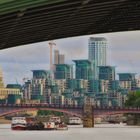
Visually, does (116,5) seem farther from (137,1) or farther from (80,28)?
(80,28)

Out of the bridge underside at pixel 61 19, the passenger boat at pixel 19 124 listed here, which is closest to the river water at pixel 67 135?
the passenger boat at pixel 19 124

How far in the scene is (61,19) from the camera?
34.1m

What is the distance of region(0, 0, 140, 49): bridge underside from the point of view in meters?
27.5

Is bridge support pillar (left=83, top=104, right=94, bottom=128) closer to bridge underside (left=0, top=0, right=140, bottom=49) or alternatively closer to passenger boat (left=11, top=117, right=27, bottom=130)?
passenger boat (left=11, top=117, right=27, bottom=130)

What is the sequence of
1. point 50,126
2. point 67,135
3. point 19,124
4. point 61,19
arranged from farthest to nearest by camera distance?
1. point 19,124
2. point 50,126
3. point 67,135
4. point 61,19

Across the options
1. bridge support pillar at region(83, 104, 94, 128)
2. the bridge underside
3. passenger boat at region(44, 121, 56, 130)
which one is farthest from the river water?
the bridge underside

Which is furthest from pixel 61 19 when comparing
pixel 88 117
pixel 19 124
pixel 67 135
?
pixel 88 117

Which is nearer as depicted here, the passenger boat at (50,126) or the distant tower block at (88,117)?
the passenger boat at (50,126)

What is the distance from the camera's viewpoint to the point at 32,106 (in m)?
184

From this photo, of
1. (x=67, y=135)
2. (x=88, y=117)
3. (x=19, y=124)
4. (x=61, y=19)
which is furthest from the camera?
(x=88, y=117)

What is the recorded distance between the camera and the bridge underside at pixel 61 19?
27.5 metres

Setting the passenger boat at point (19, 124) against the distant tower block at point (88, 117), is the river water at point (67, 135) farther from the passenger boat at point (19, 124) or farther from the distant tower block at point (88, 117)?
the distant tower block at point (88, 117)

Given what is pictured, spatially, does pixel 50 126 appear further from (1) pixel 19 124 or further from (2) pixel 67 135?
(2) pixel 67 135

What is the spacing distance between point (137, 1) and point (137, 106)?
17000cm
